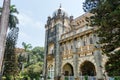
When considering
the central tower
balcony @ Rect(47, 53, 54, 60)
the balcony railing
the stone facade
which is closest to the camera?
the stone facade

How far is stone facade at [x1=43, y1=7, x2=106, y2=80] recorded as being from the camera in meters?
22.5

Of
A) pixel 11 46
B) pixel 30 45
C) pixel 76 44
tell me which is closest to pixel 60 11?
pixel 76 44

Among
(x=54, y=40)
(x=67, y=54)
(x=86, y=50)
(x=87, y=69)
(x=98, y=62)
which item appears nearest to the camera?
(x=98, y=62)

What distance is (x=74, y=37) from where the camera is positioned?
25828 mm

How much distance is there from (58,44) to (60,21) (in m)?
4.00

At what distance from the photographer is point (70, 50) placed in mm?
26406

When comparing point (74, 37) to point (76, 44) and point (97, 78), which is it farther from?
point (97, 78)

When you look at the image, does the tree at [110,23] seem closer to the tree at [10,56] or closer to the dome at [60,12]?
the dome at [60,12]

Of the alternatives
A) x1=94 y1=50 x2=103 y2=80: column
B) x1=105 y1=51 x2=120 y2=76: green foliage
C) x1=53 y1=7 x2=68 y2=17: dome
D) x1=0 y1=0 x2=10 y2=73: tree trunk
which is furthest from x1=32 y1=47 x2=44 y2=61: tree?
x1=0 y1=0 x2=10 y2=73: tree trunk

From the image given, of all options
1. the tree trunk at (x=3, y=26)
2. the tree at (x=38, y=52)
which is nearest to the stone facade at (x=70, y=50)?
the tree trunk at (x=3, y=26)

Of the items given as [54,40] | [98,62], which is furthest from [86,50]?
[54,40]

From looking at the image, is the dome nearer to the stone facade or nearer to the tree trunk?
the stone facade

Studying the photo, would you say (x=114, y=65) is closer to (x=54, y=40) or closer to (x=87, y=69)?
(x=87, y=69)

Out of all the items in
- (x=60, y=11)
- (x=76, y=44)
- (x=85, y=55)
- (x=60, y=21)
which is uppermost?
(x=60, y=11)
